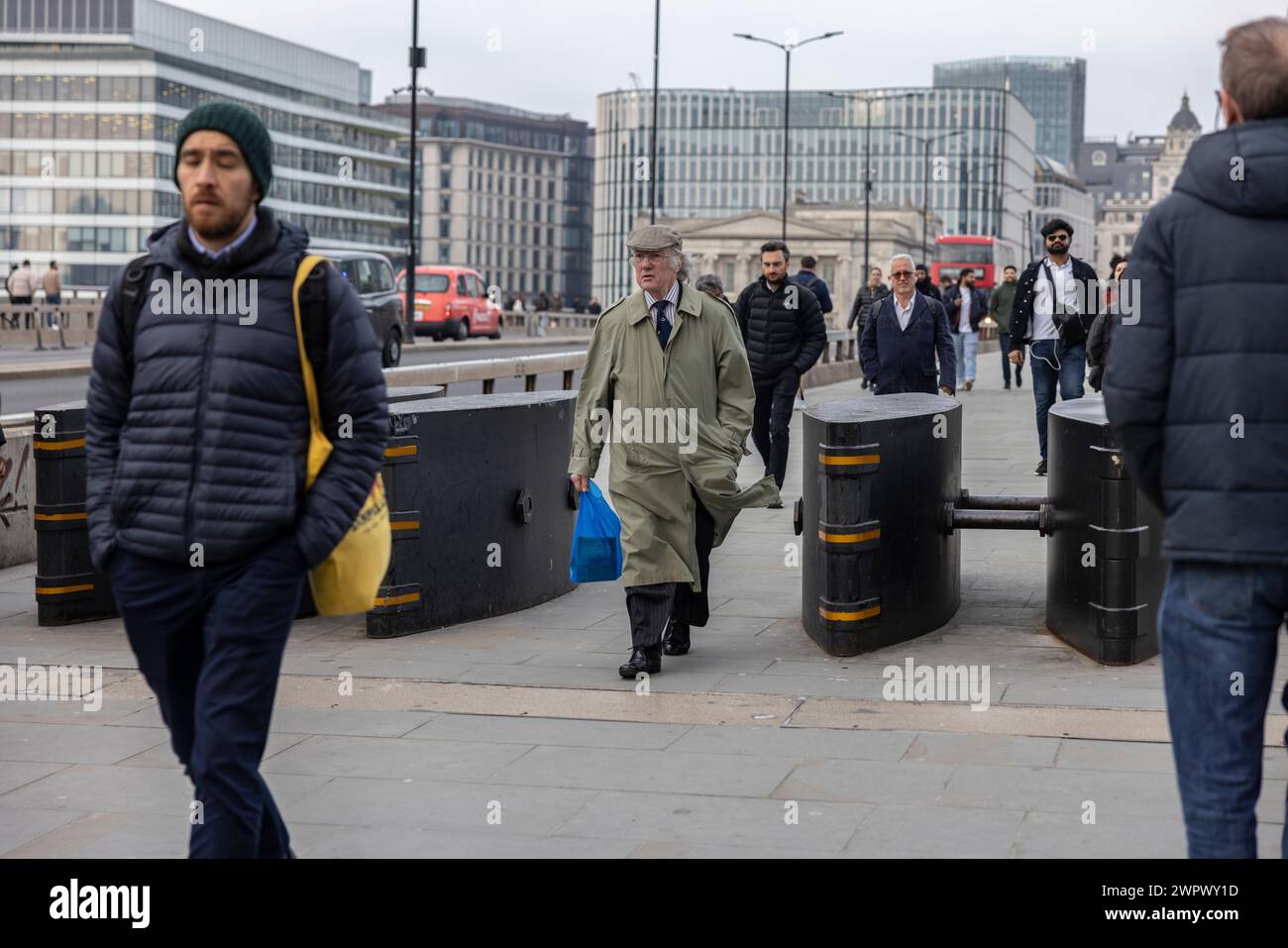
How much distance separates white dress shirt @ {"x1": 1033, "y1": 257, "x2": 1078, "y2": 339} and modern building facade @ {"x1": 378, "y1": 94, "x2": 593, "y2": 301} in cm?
14496

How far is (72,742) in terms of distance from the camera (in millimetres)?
6137

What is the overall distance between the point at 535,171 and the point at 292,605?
170 meters

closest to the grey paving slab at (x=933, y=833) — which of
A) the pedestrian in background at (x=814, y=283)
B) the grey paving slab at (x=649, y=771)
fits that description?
the grey paving slab at (x=649, y=771)

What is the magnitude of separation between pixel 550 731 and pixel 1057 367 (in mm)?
7974

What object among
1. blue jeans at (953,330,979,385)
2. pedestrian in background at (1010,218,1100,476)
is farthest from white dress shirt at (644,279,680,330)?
blue jeans at (953,330,979,385)

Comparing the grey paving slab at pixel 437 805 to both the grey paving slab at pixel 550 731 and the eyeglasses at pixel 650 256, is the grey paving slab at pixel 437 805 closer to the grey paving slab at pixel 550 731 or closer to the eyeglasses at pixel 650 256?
the grey paving slab at pixel 550 731

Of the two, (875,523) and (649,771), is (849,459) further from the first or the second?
(649,771)

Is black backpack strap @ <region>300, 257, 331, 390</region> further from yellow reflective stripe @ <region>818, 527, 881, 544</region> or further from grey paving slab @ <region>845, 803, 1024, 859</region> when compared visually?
yellow reflective stripe @ <region>818, 527, 881, 544</region>

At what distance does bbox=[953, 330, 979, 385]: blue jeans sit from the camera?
2702 centimetres

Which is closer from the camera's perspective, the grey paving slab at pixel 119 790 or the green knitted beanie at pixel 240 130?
the green knitted beanie at pixel 240 130

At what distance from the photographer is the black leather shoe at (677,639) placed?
782 centimetres

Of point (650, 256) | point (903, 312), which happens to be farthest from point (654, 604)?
point (903, 312)

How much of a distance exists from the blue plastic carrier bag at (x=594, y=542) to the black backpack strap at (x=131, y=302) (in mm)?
3595
